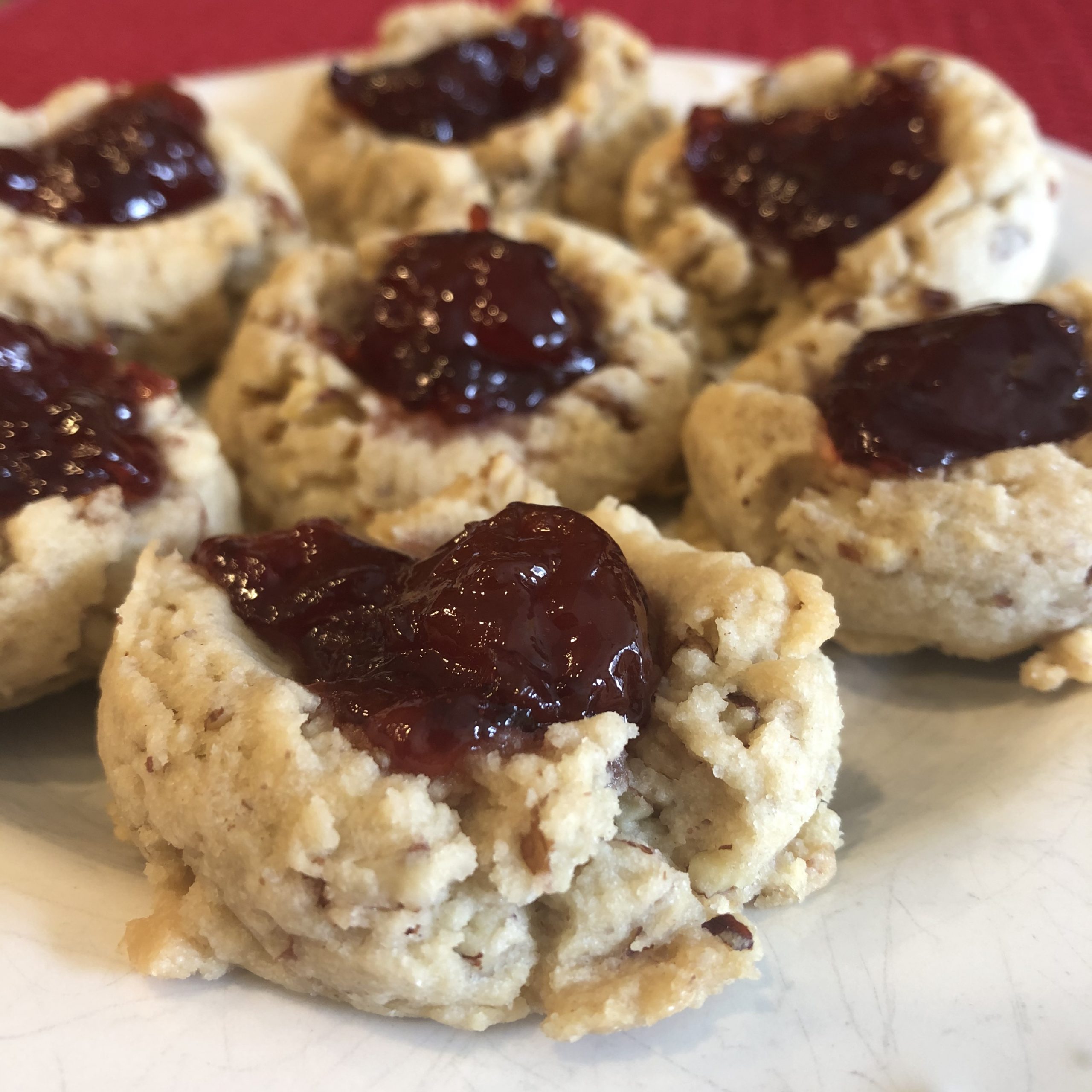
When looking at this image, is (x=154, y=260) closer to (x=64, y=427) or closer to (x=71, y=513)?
(x=64, y=427)

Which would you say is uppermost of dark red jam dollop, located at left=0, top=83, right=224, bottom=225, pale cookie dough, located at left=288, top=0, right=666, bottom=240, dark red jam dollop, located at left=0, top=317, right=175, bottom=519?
pale cookie dough, located at left=288, top=0, right=666, bottom=240

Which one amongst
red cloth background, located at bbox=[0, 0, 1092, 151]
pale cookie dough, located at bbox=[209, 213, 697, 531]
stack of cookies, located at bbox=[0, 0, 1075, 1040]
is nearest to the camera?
stack of cookies, located at bbox=[0, 0, 1075, 1040]

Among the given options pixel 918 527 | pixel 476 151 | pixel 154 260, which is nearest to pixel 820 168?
pixel 476 151

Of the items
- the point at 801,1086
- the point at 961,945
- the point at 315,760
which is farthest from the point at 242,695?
the point at 961,945

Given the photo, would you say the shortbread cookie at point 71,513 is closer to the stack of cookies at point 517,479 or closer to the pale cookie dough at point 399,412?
the stack of cookies at point 517,479

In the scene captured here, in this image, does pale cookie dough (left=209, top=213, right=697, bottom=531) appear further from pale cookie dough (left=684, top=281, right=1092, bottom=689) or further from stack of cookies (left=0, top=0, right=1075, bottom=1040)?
pale cookie dough (left=684, top=281, right=1092, bottom=689)

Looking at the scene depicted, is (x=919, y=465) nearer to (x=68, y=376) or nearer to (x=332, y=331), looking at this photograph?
(x=332, y=331)

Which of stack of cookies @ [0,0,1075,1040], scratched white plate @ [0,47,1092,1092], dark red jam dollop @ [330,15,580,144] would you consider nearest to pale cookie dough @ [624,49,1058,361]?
stack of cookies @ [0,0,1075,1040]
